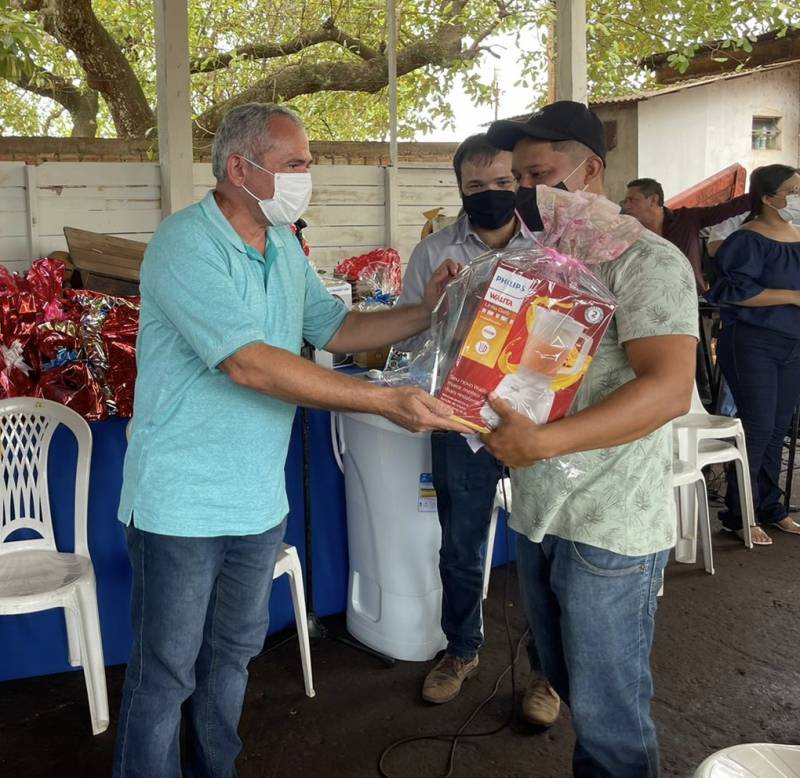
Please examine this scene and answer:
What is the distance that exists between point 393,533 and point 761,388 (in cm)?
222

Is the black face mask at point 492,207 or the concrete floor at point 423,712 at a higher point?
the black face mask at point 492,207

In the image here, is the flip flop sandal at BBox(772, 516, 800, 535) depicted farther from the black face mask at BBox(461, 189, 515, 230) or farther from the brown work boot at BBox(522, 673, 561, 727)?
the black face mask at BBox(461, 189, 515, 230)

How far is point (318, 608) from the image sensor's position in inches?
122

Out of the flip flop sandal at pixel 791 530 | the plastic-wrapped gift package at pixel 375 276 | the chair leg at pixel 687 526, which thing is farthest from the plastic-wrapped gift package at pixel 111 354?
the flip flop sandal at pixel 791 530

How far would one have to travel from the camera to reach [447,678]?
104 inches

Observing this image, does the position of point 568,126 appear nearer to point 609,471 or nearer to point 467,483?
point 609,471

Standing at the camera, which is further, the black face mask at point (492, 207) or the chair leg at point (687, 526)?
the chair leg at point (687, 526)

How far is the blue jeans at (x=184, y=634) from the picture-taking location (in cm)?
169

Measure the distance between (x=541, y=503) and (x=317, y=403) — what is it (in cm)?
47

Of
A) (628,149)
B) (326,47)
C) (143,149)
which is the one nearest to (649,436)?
(143,149)

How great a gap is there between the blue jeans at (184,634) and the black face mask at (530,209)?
0.87m

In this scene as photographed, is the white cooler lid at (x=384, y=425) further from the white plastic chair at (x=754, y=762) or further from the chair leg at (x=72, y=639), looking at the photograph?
the white plastic chair at (x=754, y=762)

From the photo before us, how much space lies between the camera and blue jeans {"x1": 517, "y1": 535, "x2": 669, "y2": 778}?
148 cm

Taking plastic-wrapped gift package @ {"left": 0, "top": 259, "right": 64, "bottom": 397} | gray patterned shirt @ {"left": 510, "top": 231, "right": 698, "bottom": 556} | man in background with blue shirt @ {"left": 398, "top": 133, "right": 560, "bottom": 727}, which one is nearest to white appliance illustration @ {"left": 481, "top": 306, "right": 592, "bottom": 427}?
gray patterned shirt @ {"left": 510, "top": 231, "right": 698, "bottom": 556}
